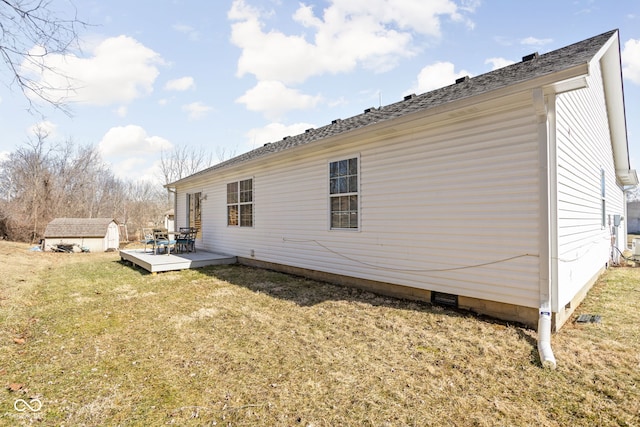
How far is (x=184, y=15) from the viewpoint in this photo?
21.6 ft

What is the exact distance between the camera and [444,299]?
190 inches

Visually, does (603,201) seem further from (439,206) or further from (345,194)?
(345,194)

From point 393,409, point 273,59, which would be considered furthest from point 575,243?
point 273,59

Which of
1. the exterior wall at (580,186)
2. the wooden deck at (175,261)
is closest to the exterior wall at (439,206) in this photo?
the exterior wall at (580,186)

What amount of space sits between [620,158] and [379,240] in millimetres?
8998

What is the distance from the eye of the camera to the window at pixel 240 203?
904 centimetres

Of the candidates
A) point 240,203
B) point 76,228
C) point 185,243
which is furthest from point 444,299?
point 76,228

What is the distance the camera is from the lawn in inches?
91.9

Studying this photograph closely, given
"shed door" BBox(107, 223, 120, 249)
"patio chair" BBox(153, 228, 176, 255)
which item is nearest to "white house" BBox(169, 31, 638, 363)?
"patio chair" BBox(153, 228, 176, 255)

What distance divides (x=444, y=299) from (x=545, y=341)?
5.15 feet

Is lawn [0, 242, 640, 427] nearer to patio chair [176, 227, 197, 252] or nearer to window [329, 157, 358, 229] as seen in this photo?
window [329, 157, 358, 229]

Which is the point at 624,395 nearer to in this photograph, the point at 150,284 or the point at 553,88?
the point at 553,88

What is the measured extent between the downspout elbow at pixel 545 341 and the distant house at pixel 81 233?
17.2 m

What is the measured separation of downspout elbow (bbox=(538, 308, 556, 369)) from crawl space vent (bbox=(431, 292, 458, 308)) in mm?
1181
